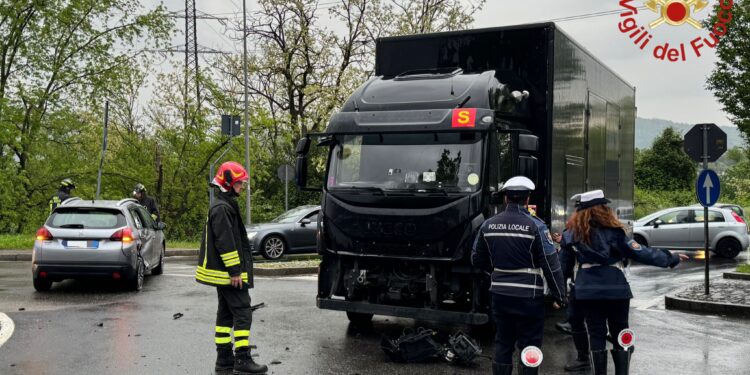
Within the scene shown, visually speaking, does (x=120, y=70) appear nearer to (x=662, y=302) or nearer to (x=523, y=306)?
(x=662, y=302)

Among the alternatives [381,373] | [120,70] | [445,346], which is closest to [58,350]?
[381,373]

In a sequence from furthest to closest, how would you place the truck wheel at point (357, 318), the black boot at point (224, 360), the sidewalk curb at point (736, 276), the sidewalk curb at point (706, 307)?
1. the sidewalk curb at point (736, 276)
2. the sidewalk curb at point (706, 307)
3. the truck wheel at point (357, 318)
4. the black boot at point (224, 360)

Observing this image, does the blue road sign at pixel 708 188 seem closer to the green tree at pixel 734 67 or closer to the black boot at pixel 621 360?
the black boot at pixel 621 360

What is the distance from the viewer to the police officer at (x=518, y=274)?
550cm

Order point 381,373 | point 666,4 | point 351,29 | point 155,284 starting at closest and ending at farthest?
point 381,373
point 155,284
point 666,4
point 351,29

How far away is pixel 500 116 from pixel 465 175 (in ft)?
2.89

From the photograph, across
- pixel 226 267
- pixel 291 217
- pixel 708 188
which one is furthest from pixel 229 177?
pixel 291 217

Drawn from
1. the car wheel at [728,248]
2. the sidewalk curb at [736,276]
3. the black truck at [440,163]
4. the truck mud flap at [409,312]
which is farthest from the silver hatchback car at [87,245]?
the car wheel at [728,248]

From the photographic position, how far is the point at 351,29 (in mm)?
35594

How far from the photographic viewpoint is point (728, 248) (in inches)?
814

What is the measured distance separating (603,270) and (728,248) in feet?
55.3

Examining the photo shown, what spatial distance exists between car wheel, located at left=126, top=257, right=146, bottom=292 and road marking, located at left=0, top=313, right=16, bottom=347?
2590 millimetres

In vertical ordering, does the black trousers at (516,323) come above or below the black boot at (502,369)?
above

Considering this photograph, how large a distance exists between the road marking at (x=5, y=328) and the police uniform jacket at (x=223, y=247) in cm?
264
